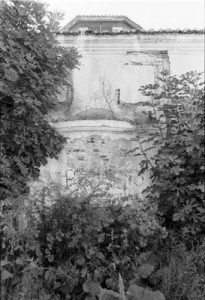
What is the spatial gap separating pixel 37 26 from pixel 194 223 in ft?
13.5

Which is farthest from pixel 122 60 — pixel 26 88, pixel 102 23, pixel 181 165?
pixel 102 23

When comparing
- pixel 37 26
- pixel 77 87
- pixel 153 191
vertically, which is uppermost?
pixel 37 26

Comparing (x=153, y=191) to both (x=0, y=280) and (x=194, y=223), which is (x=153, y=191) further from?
(x=0, y=280)

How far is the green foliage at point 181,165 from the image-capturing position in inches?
232

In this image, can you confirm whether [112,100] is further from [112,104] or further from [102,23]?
[102,23]

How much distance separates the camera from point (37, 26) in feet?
23.6

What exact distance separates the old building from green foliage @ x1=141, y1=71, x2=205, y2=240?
0.57 m

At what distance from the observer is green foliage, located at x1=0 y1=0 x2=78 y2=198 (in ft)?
21.8

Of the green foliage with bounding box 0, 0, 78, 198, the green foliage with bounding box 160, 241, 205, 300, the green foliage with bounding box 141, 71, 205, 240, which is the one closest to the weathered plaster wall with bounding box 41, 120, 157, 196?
the green foliage with bounding box 0, 0, 78, 198

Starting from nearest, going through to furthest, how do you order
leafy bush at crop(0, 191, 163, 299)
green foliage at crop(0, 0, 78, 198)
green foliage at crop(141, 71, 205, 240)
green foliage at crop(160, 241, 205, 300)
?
leafy bush at crop(0, 191, 163, 299) < green foliage at crop(160, 241, 205, 300) < green foliage at crop(141, 71, 205, 240) < green foliage at crop(0, 0, 78, 198)

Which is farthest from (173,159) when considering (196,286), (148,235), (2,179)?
(2,179)

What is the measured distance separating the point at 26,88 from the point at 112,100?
2.01 meters

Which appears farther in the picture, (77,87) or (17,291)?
(77,87)

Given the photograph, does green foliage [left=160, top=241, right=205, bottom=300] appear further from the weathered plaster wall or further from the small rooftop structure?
the small rooftop structure
